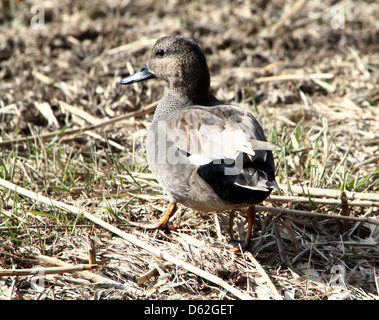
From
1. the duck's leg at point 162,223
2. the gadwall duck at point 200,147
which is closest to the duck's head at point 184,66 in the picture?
the gadwall duck at point 200,147

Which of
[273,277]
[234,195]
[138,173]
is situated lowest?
[273,277]

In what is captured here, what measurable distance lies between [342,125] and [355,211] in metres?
1.31

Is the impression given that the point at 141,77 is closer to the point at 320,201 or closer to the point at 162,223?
the point at 162,223

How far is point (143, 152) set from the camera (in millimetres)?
4250

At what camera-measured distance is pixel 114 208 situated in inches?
138

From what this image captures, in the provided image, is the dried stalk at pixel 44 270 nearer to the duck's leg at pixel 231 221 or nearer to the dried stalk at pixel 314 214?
the duck's leg at pixel 231 221

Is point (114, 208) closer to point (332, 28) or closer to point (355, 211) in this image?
point (355, 211)

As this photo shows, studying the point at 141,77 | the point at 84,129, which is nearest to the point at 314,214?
the point at 141,77

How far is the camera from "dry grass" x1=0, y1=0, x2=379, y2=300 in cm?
296

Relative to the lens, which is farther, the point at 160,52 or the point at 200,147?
Result: the point at 160,52

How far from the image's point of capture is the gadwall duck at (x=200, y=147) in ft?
9.17

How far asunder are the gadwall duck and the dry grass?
0.32 metres

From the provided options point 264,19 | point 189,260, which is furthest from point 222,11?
point 189,260

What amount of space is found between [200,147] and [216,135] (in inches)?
4.7
